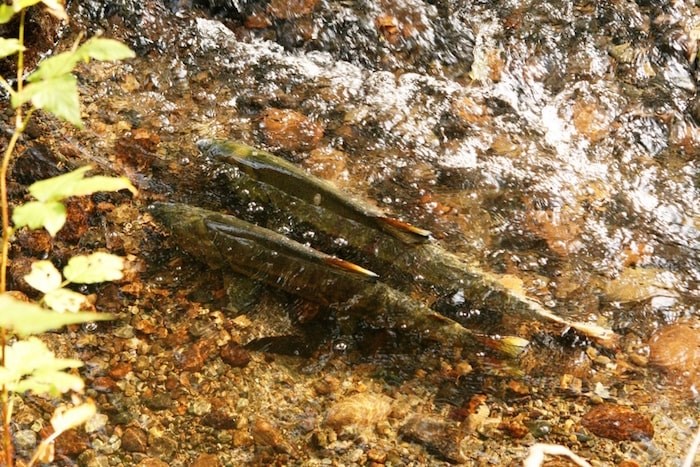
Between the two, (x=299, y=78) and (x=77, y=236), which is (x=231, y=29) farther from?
(x=77, y=236)

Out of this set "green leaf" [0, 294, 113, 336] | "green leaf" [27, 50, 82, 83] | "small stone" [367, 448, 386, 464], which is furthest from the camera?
"small stone" [367, 448, 386, 464]

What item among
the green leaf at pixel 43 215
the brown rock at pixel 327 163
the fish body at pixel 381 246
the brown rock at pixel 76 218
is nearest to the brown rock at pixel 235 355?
the fish body at pixel 381 246

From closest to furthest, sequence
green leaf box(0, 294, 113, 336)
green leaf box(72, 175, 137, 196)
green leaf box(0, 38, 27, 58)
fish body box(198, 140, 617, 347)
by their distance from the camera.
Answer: green leaf box(0, 294, 113, 336), green leaf box(72, 175, 137, 196), green leaf box(0, 38, 27, 58), fish body box(198, 140, 617, 347)

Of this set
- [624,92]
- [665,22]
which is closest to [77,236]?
[624,92]

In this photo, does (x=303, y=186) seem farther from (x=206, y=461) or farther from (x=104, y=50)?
(x=104, y=50)

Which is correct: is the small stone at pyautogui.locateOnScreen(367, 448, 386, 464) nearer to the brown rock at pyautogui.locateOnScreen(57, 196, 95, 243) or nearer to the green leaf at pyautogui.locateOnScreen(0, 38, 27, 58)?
the brown rock at pyautogui.locateOnScreen(57, 196, 95, 243)

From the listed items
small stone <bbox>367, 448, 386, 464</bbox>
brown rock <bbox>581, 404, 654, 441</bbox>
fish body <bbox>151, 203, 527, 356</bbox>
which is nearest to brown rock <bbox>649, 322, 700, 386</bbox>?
brown rock <bbox>581, 404, 654, 441</bbox>

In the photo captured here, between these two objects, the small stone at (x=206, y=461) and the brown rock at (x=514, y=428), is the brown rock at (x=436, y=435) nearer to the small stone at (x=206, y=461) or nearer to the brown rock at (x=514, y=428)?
the brown rock at (x=514, y=428)
